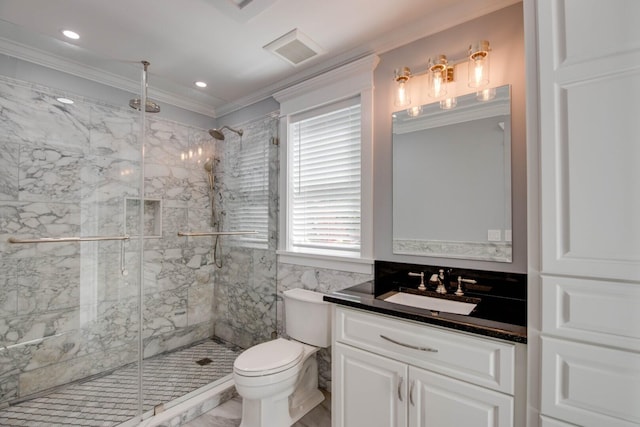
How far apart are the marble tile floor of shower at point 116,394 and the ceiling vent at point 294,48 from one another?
8.29ft


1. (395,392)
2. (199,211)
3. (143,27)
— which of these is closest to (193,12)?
(143,27)

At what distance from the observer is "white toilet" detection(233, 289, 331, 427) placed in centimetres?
169

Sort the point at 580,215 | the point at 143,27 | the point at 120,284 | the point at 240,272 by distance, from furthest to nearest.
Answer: the point at 240,272 < the point at 120,284 < the point at 143,27 < the point at 580,215

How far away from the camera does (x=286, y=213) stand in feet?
8.46

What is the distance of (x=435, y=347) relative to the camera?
1274 mm

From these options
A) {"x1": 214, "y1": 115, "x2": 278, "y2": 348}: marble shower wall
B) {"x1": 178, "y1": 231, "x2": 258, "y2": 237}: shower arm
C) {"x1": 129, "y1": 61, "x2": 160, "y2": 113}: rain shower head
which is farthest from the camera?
{"x1": 178, "y1": 231, "x2": 258, "y2": 237}: shower arm

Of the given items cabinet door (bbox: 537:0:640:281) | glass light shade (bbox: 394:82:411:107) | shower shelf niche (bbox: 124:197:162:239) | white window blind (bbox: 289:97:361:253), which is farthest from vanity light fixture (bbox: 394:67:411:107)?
shower shelf niche (bbox: 124:197:162:239)

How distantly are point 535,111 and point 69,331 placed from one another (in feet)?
10.5

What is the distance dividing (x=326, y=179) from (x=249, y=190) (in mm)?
842

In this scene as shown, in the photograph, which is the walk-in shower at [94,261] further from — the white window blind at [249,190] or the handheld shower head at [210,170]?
the white window blind at [249,190]

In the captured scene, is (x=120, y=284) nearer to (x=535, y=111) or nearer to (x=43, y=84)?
(x=43, y=84)

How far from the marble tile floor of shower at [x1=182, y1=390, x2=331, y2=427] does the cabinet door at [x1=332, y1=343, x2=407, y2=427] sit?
41 cm

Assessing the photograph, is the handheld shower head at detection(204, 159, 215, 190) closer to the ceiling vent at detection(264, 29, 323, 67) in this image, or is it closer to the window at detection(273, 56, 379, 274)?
the window at detection(273, 56, 379, 274)

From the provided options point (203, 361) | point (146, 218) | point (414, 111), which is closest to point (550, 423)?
point (414, 111)
